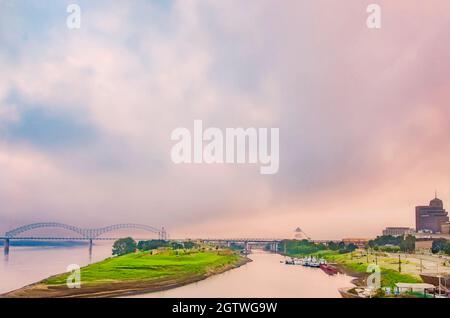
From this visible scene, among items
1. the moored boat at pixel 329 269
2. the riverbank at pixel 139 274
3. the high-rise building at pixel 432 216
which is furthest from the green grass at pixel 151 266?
the high-rise building at pixel 432 216

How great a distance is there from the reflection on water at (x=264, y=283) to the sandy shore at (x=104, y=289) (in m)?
0.09

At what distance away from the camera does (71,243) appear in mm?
3906

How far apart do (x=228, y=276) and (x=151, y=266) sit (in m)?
0.66

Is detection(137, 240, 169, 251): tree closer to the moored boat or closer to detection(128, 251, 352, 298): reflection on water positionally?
detection(128, 251, 352, 298): reflection on water

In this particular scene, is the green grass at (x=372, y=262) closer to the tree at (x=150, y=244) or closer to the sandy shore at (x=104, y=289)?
the sandy shore at (x=104, y=289)

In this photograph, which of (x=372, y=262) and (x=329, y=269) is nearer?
(x=372, y=262)

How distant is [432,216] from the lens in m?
3.91

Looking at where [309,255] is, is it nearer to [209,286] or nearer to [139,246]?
[209,286]

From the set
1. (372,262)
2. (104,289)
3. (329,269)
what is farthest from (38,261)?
(372,262)

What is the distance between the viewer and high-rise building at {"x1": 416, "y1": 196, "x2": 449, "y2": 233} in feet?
12.6

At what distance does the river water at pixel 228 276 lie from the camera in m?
3.59

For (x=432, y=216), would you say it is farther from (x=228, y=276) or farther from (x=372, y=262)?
(x=228, y=276)
